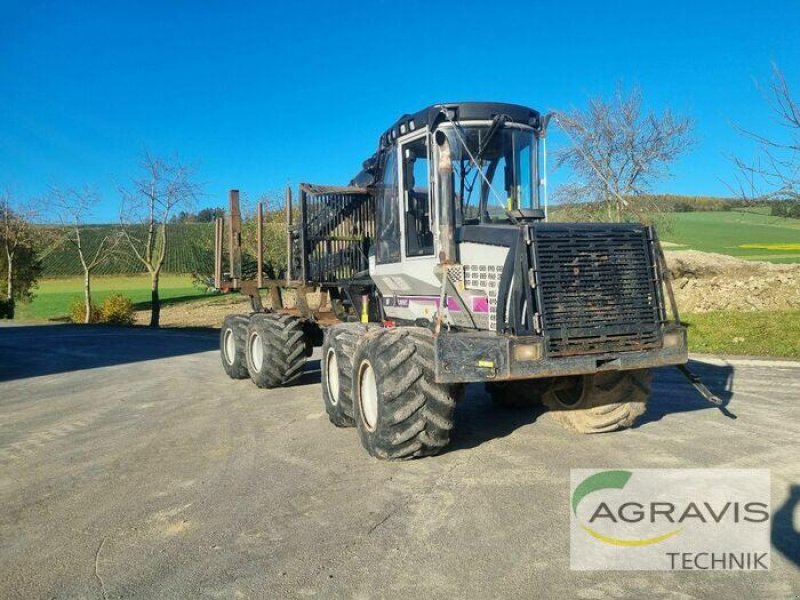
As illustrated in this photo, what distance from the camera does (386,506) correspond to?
5.02 metres

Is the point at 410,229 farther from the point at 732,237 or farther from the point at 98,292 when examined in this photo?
the point at 98,292

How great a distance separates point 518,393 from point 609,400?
147cm

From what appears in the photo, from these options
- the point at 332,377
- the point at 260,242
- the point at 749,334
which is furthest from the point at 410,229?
the point at 749,334

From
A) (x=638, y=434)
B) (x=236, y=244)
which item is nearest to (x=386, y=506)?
(x=638, y=434)

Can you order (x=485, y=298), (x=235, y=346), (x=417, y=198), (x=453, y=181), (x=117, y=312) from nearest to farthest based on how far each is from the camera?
(x=485, y=298)
(x=453, y=181)
(x=417, y=198)
(x=235, y=346)
(x=117, y=312)

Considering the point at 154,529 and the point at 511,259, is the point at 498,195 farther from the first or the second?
the point at 154,529

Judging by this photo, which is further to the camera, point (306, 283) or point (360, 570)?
point (306, 283)

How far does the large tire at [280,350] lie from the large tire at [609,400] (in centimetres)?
459

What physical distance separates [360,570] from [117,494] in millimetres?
2602

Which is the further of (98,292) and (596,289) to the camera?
(98,292)

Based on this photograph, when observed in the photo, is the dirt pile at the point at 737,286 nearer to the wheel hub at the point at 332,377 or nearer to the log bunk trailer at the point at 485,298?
the log bunk trailer at the point at 485,298

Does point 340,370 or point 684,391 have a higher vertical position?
point 340,370

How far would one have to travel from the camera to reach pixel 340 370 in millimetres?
7180

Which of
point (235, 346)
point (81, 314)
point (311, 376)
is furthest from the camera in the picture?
point (81, 314)
